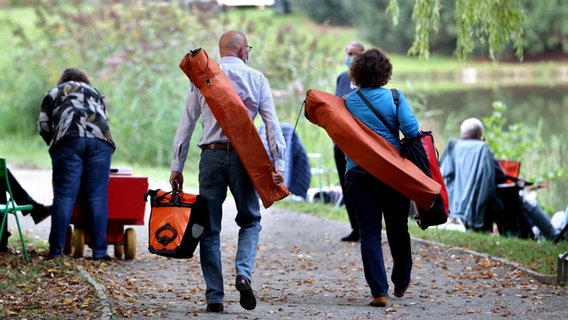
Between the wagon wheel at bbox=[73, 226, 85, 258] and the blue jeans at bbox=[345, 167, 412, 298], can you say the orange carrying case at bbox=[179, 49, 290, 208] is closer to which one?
the blue jeans at bbox=[345, 167, 412, 298]

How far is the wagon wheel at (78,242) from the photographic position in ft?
31.5

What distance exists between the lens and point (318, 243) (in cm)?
1109

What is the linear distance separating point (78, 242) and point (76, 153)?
0.80 metres

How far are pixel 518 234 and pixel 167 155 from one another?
26.1ft

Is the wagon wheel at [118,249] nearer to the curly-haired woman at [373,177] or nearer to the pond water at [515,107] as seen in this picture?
→ the curly-haired woman at [373,177]

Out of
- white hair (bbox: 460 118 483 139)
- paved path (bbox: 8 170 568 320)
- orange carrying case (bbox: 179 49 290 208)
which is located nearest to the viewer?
orange carrying case (bbox: 179 49 290 208)

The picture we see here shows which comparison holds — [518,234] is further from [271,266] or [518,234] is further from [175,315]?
[175,315]

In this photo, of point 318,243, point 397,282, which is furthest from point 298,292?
point 318,243

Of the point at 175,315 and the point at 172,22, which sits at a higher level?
the point at 172,22

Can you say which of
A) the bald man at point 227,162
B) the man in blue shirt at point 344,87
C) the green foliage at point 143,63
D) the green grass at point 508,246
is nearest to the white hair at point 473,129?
the green grass at point 508,246

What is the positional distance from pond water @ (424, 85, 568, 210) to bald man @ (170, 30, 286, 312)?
10.8 metres

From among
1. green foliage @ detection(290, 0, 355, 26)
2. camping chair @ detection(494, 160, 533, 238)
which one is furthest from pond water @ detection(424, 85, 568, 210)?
green foliage @ detection(290, 0, 355, 26)

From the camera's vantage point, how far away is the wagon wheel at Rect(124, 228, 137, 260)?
31.9 feet

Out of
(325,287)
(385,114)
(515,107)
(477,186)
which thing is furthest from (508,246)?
(515,107)
